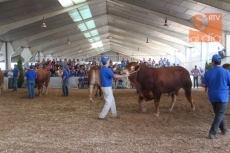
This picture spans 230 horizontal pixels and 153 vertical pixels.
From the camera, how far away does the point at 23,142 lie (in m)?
5.63

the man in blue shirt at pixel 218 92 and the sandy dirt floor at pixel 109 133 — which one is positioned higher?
the man in blue shirt at pixel 218 92

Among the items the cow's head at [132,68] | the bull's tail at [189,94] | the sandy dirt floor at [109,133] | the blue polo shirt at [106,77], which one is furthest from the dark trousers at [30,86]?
the bull's tail at [189,94]

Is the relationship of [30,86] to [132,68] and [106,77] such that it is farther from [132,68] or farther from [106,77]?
[106,77]

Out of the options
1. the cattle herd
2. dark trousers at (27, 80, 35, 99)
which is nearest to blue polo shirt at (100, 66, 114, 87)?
the cattle herd

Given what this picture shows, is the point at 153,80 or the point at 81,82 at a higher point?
the point at 153,80

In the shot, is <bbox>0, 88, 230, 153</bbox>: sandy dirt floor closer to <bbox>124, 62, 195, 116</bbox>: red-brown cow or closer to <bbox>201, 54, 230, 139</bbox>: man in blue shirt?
<bbox>201, 54, 230, 139</bbox>: man in blue shirt

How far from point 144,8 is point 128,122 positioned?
1581cm

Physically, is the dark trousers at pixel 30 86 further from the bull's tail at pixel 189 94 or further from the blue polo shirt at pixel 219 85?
the blue polo shirt at pixel 219 85

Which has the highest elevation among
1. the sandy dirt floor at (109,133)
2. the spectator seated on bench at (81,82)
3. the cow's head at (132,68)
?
the cow's head at (132,68)

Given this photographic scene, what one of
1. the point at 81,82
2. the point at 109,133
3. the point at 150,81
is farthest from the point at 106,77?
the point at 81,82

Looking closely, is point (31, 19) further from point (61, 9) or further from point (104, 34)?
point (104, 34)

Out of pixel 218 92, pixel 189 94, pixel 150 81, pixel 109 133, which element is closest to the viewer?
pixel 218 92

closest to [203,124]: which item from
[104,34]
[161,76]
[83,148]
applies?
[161,76]

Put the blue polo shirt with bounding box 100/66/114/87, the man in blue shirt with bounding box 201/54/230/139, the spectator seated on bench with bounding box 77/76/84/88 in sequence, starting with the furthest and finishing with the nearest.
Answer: the spectator seated on bench with bounding box 77/76/84/88 < the blue polo shirt with bounding box 100/66/114/87 < the man in blue shirt with bounding box 201/54/230/139
